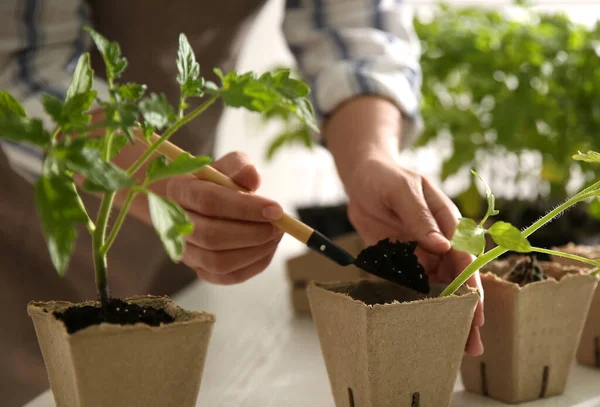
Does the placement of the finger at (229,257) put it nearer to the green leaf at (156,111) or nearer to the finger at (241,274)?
Result: the finger at (241,274)

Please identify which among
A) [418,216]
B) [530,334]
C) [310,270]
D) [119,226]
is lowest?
[310,270]

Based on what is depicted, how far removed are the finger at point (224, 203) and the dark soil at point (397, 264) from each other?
3.6 inches

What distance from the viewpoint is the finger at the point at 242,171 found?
0.65 m

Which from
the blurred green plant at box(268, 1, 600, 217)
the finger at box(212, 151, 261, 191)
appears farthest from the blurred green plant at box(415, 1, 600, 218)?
the finger at box(212, 151, 261, 191)

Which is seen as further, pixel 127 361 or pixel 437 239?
pixel 437 239

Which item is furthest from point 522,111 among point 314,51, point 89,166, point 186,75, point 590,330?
point 89,166

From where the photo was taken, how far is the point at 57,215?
36cm

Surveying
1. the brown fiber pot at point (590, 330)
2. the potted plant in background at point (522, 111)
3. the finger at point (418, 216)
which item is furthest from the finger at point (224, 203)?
the potted plant in background at point (522, 111)

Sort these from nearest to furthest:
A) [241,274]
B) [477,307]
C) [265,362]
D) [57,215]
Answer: [57,215] < [477,307] < [241,274] < [265,362]

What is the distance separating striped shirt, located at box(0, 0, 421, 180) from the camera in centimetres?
88

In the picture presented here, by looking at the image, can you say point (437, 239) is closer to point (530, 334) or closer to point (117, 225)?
point (530, 334)

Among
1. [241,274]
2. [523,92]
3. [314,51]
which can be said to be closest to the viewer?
[241,274]

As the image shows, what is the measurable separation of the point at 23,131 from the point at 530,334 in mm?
481

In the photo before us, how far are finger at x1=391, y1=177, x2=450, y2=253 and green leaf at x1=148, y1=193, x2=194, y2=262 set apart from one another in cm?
31
